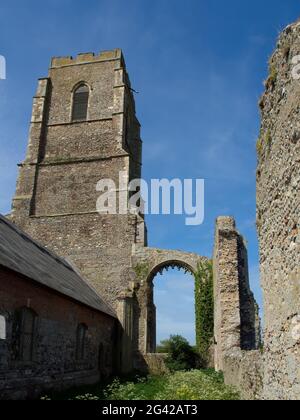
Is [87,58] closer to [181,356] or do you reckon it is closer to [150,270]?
[150,270]

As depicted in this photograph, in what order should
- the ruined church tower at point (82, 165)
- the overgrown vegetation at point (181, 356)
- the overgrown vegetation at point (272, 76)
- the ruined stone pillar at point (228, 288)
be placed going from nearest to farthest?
1. the overgrown vegetation at point (272, 76)
2. the ruined stone pillar at point (228, 288)
3. the overgrown vegetation at point (181, 356)
4. the ruined church tower at point (82, 165)

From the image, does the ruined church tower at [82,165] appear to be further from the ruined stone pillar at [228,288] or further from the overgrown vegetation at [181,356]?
the ruined stone pillar at [228,288]

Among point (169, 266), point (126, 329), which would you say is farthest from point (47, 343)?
point (169, 266)

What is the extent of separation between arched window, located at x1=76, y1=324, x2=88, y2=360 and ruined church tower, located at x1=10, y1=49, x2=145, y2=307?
5.43 metres

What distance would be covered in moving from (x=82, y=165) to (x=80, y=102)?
5.11 meters

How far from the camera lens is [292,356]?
16.1 feet

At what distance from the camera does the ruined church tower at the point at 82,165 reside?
21578 millimetres

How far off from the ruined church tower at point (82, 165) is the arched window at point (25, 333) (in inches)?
367

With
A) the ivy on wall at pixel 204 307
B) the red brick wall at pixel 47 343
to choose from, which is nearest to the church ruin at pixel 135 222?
the ivy on wall at pixel 204 307

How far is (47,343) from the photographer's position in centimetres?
1188

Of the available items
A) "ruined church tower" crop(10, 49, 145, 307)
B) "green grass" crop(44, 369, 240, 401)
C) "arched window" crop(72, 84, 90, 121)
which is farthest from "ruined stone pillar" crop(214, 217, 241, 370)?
"arched window" crop(72, 84, 90, 121)
